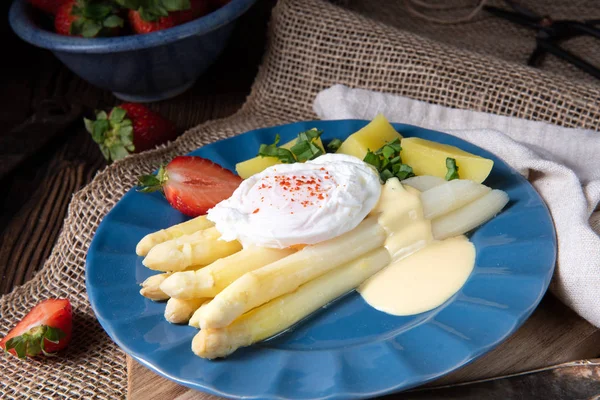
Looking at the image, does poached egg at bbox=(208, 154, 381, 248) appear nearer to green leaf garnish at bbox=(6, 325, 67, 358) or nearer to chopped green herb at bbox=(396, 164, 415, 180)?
chopped green herb at bbox=(396, 164, 415, 180)

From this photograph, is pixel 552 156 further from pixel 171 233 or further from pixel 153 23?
pixel 153 23

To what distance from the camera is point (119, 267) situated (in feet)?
8.66

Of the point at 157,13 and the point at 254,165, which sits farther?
the point at 157,13

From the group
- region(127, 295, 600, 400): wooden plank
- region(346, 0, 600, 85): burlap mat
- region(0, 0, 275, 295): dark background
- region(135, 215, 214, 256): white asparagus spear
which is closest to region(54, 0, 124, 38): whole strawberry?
region(0, 0, 275, 295): dark background

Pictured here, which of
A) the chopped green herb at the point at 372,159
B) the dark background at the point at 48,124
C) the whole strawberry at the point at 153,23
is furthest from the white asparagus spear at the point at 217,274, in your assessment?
the whole strawberry at the point at 153,23

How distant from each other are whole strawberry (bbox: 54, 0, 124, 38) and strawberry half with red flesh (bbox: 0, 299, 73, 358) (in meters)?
1.68

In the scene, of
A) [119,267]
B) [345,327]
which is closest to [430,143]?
[345,327]

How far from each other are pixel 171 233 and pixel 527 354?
138 cm

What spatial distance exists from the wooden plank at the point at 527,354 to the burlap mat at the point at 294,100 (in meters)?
0.21

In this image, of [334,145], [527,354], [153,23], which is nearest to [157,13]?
[153,23]

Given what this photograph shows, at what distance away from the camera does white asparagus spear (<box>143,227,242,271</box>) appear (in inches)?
97.2

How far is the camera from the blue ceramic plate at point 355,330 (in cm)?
211

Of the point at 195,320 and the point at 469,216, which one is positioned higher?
the point at 469,216

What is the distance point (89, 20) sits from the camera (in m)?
3.71
